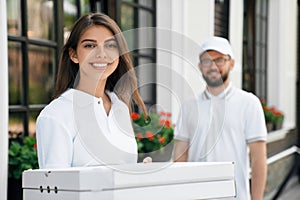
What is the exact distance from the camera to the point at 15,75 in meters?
3.95

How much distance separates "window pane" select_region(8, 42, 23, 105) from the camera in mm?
3928

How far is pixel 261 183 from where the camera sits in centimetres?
313

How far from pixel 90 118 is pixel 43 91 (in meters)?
2.82

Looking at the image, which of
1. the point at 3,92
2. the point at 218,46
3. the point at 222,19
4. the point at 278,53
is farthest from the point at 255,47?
the point at 3,92

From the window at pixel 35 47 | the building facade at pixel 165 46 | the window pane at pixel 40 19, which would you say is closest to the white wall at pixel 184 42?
the building facade at pixel 165 46

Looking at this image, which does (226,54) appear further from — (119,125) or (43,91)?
(43,91)

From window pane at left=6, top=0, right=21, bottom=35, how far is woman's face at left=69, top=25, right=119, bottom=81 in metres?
2.23

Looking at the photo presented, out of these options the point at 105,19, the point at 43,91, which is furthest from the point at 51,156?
the point at 43,91

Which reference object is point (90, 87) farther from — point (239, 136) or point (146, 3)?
point (146, 3)

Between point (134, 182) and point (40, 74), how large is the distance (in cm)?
306

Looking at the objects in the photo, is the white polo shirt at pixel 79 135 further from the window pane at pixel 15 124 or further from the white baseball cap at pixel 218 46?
the window pane at pixel 15 124

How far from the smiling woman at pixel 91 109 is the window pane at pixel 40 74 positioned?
7.77ft

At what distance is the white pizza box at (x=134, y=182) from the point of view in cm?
140

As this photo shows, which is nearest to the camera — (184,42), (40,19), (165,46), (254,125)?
(184,42)
